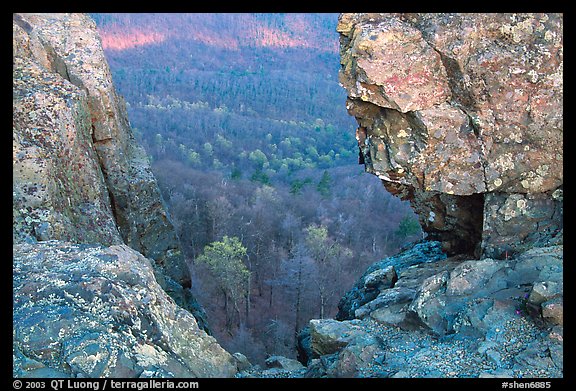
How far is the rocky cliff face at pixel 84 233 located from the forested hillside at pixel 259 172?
10.8 meters

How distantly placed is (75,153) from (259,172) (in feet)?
151

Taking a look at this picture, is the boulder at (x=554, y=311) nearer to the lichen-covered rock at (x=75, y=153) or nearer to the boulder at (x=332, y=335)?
the boulder at (x=332, y=335)

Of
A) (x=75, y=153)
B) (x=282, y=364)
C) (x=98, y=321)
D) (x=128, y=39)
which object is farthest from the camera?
(x=128, y=39)

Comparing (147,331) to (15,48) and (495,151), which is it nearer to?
(495,151)

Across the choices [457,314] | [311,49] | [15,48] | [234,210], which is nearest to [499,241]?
[457,314]

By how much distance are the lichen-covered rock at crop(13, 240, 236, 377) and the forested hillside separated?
15305 millimetres

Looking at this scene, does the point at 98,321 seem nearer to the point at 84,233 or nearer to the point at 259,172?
the point at 84,233

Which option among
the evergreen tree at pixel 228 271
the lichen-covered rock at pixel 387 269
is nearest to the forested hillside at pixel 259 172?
the evergreen tree at pixel 228 271

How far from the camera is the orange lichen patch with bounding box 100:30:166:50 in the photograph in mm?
Result: 94062

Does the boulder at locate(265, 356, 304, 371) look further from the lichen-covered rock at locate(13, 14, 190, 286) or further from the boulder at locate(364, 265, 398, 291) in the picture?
the lichen-covered rock at locate(13, 14, 190, 286)

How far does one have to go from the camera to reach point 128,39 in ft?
334

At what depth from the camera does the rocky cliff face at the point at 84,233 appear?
5.93 meters

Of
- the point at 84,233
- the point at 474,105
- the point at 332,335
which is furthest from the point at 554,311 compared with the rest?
the point at 84,233

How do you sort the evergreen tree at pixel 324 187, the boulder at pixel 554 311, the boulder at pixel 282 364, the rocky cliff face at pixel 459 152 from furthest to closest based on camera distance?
the evergreen tree at pixel 324 187
the boulder at pixel 282 364
the rocky cliff face at pixel 459 152
the boulder at pixel 554 311
